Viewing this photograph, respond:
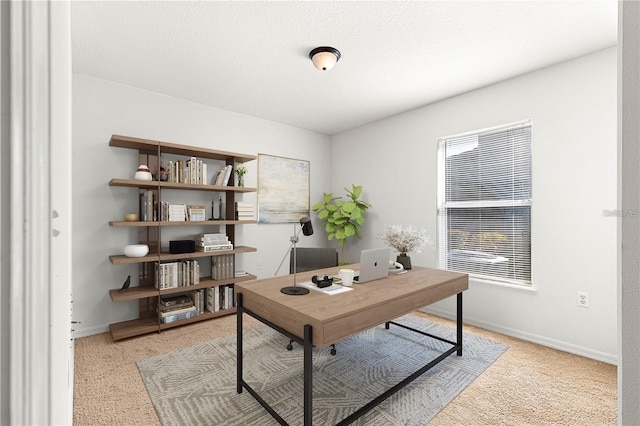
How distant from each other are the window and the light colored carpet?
2.70ft

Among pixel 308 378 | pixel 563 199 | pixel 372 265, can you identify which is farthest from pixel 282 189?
pixel 563 199

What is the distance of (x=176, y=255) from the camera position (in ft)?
10.3

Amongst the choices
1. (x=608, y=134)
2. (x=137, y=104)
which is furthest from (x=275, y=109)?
(x=608, y=134)

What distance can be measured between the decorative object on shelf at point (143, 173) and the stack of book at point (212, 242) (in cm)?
89

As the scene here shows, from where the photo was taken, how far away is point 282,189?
4477 mm

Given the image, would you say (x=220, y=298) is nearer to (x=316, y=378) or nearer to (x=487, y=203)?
(x=316, y=378)

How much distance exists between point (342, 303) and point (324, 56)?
2.00 metres

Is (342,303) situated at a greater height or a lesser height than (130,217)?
lesser

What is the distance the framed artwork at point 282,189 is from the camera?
14.0 ft

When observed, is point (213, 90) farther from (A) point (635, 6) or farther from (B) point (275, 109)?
(A) point (635, 6)

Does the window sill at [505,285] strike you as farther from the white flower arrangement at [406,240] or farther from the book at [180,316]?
the book at [180,316]

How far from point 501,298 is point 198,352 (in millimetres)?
3113
